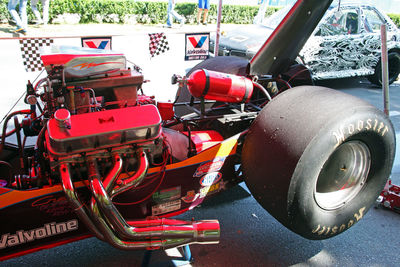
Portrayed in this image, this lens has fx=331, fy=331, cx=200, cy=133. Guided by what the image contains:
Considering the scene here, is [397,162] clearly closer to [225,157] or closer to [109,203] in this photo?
[225,157]

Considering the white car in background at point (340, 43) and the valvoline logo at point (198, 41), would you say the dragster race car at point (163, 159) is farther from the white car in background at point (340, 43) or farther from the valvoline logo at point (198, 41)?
the white car in background at point (340, 43)

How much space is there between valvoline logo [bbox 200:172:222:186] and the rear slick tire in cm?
19

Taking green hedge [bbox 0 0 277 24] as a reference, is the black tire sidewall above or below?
below

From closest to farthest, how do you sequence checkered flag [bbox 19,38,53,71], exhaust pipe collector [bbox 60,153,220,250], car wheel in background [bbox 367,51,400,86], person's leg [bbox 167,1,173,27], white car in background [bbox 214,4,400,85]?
1. exhaust pipe collector [bbox 60,153,220,250]
2. checkered flag [bbox 19,38,53,71]
3. white car in background [bbox 214,4,400,85]
4. car wheel in background [bbox 367,51,400,86]
5. person's leg [bbox 167,1,173,27]

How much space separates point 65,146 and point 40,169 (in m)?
0.37

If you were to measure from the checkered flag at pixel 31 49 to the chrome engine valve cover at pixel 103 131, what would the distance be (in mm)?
3186

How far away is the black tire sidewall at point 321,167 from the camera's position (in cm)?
180

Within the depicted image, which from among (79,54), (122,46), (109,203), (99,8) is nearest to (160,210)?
(109,203)

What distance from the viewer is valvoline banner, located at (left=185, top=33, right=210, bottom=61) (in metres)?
5.48

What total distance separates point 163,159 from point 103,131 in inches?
18.7

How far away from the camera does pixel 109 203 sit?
1.54 metres

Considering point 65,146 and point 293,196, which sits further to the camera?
point 293,196

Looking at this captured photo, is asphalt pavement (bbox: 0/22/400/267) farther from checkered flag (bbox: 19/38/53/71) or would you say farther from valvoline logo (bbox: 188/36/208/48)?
valvoline logo (bbox: 188/36/208/48)

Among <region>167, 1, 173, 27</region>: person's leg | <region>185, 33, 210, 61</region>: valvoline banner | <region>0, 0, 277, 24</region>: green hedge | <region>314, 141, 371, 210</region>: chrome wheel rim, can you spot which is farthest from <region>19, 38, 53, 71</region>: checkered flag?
<region>167, 1, 173, 27</region>: person's leg
